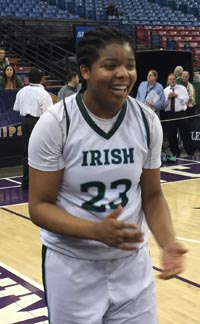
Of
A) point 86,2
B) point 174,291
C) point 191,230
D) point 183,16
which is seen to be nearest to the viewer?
point 174,291

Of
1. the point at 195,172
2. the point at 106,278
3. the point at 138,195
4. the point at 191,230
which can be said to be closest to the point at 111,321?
the point at 106,278

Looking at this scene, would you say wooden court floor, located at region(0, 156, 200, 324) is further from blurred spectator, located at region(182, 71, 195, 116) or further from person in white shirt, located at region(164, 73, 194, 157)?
blurred spectator, located at region(182, 71, 195, 116)

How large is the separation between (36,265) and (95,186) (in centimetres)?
302

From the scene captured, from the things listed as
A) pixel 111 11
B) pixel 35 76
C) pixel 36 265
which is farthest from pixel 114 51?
pixel 111 11

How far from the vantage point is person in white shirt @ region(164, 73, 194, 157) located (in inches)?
393

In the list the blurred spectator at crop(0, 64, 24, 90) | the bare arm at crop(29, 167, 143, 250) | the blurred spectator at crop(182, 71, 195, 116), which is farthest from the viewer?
the blurred spectator at crop(182, 71, 195, 116)

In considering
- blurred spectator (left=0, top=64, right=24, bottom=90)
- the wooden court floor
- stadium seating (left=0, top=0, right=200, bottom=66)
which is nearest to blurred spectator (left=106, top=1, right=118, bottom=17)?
stadium seating (left=0, top=0, right=200, bottom=66)

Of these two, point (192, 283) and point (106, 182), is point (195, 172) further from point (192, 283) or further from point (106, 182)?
point (106, 182)

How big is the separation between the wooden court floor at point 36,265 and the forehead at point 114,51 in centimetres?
88

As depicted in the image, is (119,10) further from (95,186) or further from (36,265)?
(95,186)

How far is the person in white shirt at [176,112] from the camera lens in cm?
998

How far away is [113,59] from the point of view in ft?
5.59

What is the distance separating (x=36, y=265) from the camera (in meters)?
4.64

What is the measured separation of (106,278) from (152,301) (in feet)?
0.71
